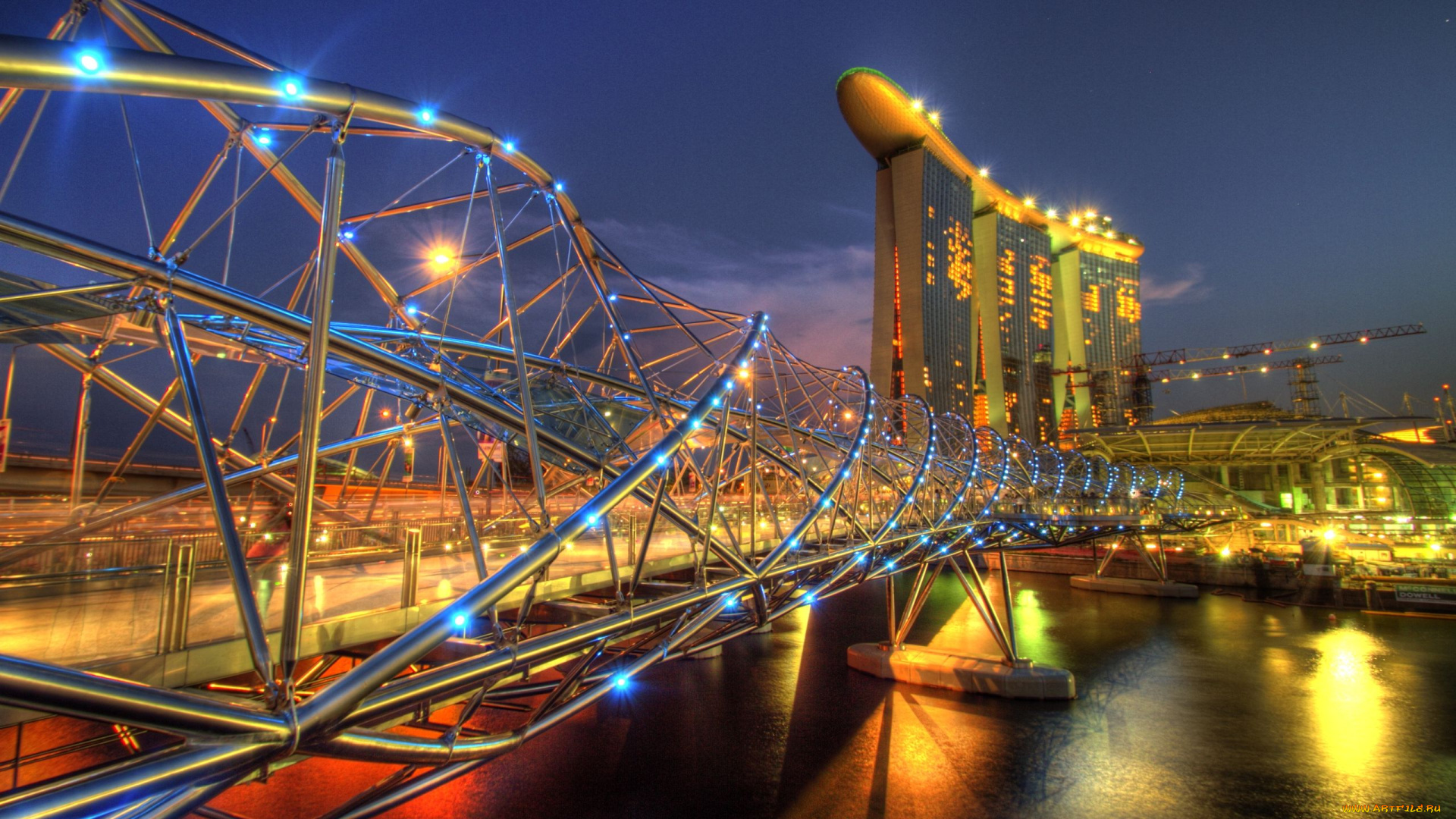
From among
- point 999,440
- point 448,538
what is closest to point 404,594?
point 448,538

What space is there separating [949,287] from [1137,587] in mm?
108645

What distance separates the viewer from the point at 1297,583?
61.5 metres

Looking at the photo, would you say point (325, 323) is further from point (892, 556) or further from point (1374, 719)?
point (1374, 719)

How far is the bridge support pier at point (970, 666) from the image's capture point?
1247 inches

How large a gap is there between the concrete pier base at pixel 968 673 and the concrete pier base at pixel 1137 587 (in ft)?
115

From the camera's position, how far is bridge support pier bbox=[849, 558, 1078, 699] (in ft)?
104

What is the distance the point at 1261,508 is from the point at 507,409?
105994 mm

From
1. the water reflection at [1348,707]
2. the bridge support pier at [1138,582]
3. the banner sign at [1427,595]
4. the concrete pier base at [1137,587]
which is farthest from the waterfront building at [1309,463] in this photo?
the water reflection at [1348,707]

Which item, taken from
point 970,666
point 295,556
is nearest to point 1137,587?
point 970,666

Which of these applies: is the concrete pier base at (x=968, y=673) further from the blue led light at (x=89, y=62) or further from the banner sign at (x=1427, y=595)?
the banner sign at (x=1427, y=595)

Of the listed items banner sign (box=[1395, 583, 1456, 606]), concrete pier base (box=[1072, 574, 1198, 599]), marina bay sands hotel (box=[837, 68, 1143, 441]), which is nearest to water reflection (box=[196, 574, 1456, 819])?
banner sign (box=[1395, 583, 1456, 606])

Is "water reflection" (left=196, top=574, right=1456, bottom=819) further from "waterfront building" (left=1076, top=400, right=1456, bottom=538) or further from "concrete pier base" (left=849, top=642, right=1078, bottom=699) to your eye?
"waterfront building" (left=1076, top=400, right=1456, bottom=538)

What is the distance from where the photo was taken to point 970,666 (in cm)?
3294

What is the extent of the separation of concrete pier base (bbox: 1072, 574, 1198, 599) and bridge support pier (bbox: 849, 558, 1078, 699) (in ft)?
116
